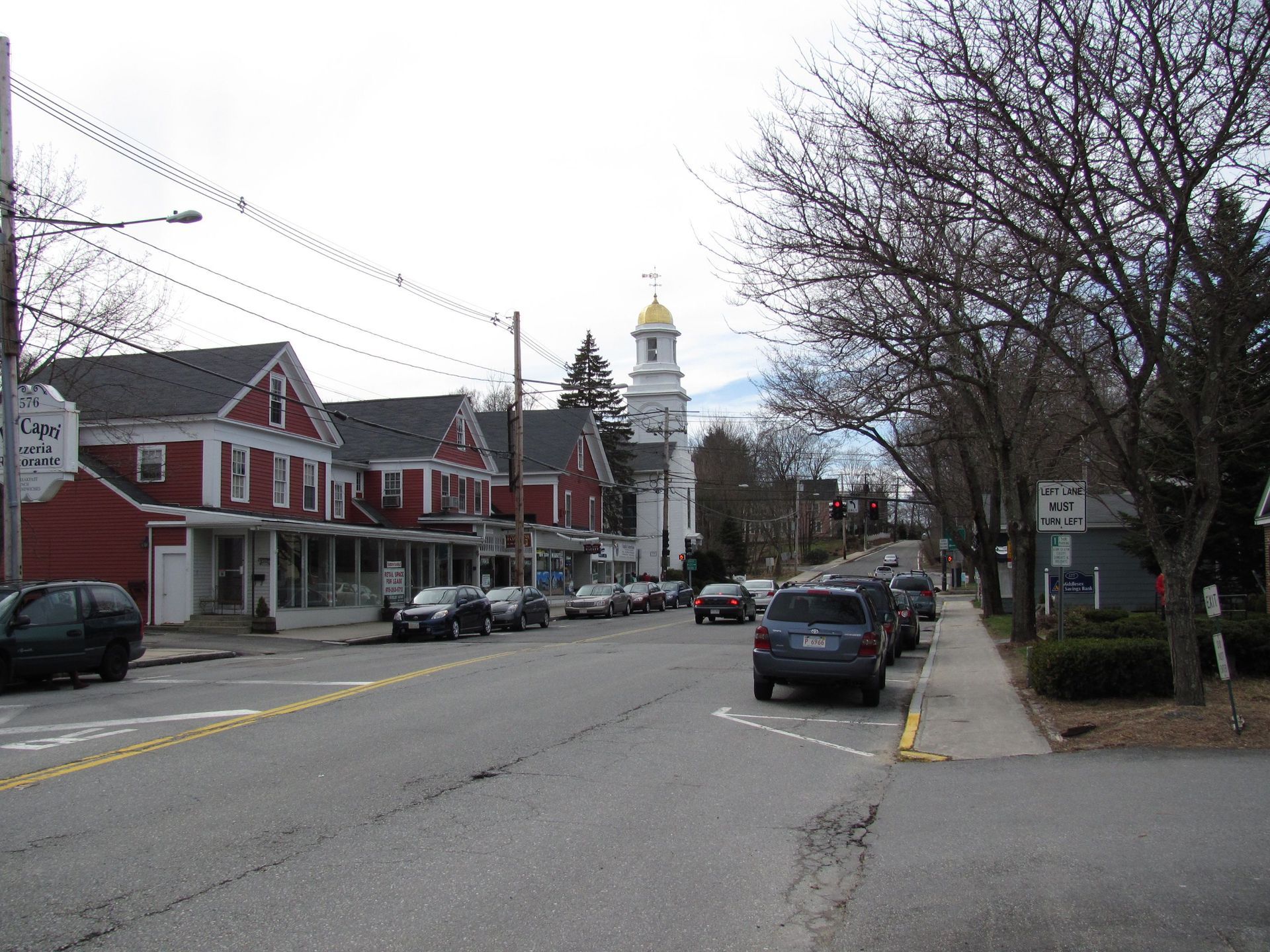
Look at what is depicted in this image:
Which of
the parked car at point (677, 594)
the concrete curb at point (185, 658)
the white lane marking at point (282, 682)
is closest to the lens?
the white lane marking at point (282, 682)

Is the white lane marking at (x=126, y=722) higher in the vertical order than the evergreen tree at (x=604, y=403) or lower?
lower

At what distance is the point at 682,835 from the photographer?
7.30 m

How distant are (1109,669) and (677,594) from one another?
129 ft

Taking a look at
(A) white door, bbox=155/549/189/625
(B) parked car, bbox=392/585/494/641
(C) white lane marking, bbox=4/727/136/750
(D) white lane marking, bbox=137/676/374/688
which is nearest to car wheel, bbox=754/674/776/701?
(D) white lane marking, bbox=137/676/374/688

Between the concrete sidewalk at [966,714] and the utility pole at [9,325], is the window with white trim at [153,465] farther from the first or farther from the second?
the concrete sidewalk at [966,714]

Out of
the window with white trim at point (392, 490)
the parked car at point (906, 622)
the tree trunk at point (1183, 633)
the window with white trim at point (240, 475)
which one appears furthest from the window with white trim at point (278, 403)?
the tree trunk at point (1183, 633)

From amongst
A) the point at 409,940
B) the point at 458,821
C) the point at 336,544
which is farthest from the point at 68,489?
the point at 409,940

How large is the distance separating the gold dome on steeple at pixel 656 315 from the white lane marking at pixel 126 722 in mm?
66964

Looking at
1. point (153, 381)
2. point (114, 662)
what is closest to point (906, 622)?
point (114, 662)

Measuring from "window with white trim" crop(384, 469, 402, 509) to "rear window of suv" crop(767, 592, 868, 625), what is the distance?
31747 mm

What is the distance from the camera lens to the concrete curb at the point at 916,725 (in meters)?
10.8

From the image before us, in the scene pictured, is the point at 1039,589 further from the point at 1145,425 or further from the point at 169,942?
the point at 169,942

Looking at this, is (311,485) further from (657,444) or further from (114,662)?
(657,444)

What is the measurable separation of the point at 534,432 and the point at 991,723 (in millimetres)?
48207
